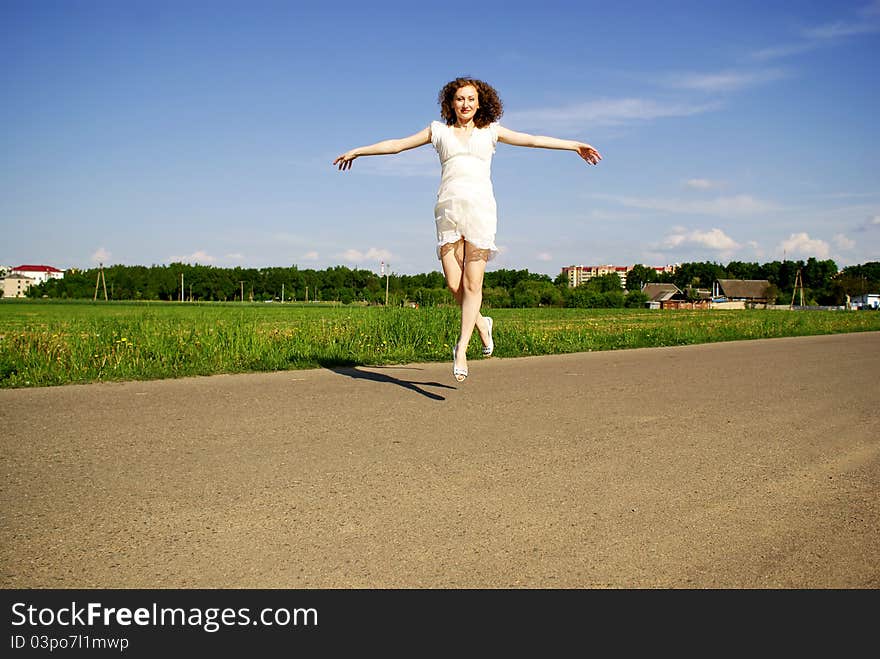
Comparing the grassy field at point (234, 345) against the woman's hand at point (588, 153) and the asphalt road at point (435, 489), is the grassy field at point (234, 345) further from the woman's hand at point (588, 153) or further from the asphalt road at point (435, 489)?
the woman's hand at point (588, 153)

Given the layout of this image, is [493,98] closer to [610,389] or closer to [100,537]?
[610,389]

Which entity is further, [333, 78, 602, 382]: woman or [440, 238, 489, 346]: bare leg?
[440, 238, 489, 346]: bare leg

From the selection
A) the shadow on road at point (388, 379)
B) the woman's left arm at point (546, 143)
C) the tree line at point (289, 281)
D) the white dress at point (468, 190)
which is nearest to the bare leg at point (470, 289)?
the white dress at point (468, 190)

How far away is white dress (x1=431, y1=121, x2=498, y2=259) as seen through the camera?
264 inches

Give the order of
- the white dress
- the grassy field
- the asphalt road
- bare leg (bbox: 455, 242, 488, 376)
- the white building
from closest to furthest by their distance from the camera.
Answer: the asphalt road → the white dress → bare leg (bbox: 455, 242, 488, 376) → the grassy field → the white building

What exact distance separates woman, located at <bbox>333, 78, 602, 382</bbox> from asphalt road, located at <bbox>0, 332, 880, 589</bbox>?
1.09 metres

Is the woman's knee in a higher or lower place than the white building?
lower

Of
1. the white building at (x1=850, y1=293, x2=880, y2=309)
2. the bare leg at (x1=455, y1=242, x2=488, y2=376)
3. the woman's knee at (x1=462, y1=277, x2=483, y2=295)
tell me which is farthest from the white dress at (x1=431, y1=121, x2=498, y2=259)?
the white building at (x1=850, y1=293, x2=880, y2=309)

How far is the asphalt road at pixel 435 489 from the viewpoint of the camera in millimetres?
2566

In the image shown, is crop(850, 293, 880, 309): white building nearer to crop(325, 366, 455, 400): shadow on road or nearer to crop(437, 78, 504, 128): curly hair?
crop(325, 366, 455, 400): shadow on road

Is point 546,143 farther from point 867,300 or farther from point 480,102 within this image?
point 867,300
